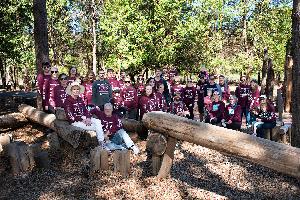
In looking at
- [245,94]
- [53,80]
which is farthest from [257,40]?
[53,80]

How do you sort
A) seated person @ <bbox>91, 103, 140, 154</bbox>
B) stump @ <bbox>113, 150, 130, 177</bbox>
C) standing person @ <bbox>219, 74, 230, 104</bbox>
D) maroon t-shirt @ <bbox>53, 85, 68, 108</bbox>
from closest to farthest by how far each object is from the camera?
stump @ <bbox>113, 150, 130, 177</bbox>, seated person @ <bbox>91, 103, 140, 154</bbox>, maroon t-shirt @ <bbox>53, 85, 68, 108</bbox>, standing person @ <bbox>219, 74, 230, 104</bbox>

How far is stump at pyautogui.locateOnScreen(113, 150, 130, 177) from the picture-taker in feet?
22.7

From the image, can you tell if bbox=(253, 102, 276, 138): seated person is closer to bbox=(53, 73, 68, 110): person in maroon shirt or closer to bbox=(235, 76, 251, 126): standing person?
bbox=(235, 76, 251, 126): standing person

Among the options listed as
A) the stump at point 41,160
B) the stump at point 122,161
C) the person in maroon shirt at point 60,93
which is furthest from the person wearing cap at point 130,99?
the stump at point 122,161

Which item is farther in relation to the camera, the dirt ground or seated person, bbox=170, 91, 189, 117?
seated person, bbox=170, 91, 189, 117

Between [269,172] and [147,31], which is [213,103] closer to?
[269,172]

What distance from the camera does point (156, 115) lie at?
22.4ft

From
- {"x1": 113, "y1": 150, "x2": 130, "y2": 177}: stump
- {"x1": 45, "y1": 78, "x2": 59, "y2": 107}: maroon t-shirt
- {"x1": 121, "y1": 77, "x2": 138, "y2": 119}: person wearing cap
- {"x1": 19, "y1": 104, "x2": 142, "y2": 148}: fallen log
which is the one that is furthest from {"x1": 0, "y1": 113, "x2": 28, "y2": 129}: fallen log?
{"x1": 113, "y1": 150, "x2": 130, "y2": 177}: stump

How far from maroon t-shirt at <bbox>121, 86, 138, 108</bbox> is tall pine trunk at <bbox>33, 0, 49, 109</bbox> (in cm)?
290

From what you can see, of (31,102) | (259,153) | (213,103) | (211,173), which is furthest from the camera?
(31,102)

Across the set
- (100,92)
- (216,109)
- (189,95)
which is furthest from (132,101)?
(216,109)

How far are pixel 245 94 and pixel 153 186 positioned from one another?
6850 mm

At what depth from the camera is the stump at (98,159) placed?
6.96 metres

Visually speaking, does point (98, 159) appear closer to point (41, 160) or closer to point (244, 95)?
point (41, 160)
